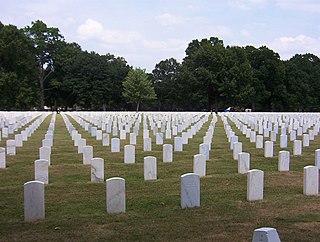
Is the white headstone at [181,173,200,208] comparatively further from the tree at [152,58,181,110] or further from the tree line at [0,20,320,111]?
the tree at [152,58,181,110]

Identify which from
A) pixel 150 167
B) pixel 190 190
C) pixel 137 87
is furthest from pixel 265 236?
pixel 137 87

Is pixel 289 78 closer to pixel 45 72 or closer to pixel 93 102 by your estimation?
pixel 93 102

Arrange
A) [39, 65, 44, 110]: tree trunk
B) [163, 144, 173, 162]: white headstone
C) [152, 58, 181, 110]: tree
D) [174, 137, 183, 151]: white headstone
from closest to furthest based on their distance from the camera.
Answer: [163, 144, 173, 162]: white headstone, [174, 137, 183, 151]: white headstone, [39, 65, 44, 110]: tree trunk, [152, 58, 181, 110]: tree

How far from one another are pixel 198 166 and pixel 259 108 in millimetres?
65035

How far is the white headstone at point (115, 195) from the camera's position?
6.39 metres

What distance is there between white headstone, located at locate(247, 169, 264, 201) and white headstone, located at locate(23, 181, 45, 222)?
131 inches

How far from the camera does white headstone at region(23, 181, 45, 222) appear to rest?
19.8 feet

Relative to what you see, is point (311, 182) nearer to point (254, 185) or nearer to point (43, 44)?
point (254, 185)

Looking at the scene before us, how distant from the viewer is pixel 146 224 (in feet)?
19.6

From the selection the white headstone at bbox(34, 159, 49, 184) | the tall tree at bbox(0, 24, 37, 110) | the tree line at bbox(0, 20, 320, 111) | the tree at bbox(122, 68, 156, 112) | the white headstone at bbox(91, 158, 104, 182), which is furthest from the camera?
the tree at bbox(122, 68, 156, 112)

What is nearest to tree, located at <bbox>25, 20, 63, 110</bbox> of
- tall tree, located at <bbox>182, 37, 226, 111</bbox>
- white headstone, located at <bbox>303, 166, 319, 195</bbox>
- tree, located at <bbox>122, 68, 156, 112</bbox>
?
tree, located at <bbox>122, 68, 156, 112</bbox>

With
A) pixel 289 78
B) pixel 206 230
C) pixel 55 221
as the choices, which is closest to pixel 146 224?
pixel 206 230

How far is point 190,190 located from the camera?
6.71 meters

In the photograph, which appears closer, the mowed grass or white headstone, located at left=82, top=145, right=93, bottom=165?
the mowed grass
